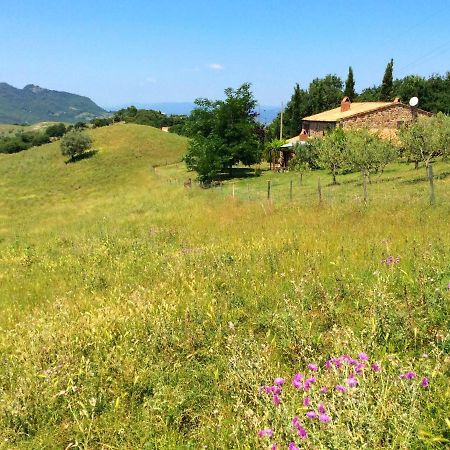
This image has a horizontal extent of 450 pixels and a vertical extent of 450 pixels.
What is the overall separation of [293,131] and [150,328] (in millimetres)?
72787

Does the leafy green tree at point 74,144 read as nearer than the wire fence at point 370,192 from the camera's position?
No

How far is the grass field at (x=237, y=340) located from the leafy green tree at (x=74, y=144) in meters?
73.4

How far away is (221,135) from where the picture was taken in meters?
46.2

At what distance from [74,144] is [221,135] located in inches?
1678

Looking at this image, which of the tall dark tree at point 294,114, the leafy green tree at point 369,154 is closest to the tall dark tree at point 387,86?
the tall dark tree at point 294,114

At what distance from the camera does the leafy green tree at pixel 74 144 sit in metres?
77.7

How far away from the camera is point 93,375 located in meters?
4.23

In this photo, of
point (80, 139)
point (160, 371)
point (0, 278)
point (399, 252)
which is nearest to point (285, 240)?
point (399, 252)

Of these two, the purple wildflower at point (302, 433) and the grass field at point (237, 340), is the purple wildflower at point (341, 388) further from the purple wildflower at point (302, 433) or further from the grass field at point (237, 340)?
the purple wildflower at point (302, 433)

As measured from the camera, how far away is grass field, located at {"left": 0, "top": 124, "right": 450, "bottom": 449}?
9.77 ft

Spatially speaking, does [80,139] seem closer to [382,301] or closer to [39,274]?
[39,274]

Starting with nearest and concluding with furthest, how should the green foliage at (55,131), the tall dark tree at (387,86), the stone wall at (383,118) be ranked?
the stone wall at (383,118) < the tall dark tree at (387,86) < the green foliage at (55,131)

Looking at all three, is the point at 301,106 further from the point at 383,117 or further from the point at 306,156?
the point at 306,156

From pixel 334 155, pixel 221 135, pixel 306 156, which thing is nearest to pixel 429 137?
pixel 334 155
